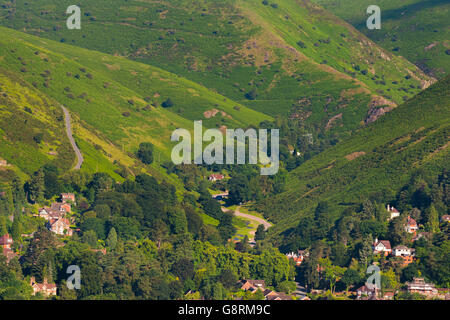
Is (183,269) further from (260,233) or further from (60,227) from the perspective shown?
(260,233)

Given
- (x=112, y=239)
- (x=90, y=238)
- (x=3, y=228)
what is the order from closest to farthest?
1. (x=3, y=228)
2. (x=90, y=238)
3. (x=112, y=239)

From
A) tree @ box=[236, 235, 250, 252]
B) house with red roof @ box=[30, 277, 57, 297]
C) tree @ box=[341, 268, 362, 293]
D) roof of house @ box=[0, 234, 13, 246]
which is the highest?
tree @ box=[236, 235, 250, 252]

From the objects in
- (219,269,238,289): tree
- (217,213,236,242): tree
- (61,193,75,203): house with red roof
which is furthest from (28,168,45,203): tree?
(219,269,238,289): tree

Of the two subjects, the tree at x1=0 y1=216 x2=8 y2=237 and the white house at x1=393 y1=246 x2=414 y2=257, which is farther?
the white house at x1=393 y1=246 x2=414 y2=257

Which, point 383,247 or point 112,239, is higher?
point 112,239

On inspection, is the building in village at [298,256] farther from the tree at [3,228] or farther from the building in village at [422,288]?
the tree at [3,228]

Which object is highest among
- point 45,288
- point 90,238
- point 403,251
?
point 90,238

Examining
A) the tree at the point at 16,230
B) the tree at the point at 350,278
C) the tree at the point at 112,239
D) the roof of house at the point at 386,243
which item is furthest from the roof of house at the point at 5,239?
the roof of house at the point at 386,243

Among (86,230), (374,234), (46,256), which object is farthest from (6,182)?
(374,234)

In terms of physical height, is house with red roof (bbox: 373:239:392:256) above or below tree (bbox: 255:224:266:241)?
below

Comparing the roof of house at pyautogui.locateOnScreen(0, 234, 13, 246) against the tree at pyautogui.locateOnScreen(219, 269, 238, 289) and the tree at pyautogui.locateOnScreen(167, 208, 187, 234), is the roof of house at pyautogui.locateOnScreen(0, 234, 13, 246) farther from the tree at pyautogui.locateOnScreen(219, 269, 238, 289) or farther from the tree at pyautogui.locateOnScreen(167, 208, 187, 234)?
the tree at pyautogui.locateOnScreen(167, 208, 187, 234)

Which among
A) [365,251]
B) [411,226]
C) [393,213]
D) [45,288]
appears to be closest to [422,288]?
[365,251]
